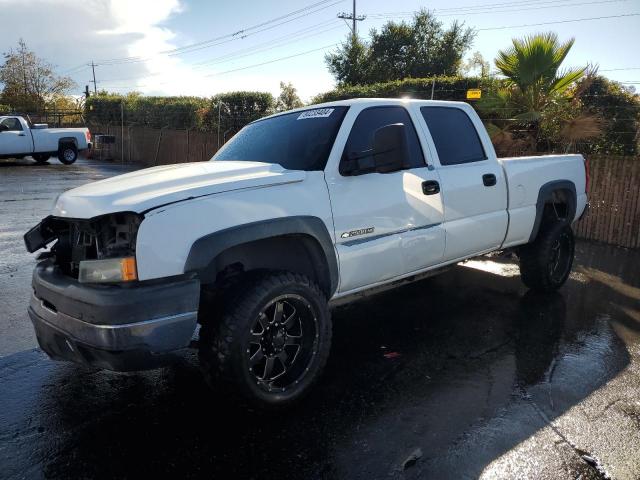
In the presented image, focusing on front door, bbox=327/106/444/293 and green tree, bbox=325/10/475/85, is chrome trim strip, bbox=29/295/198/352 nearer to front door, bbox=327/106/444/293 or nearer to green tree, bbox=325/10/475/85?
front door, bbox=327/106/444/293

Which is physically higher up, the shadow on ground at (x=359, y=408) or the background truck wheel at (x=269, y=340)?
the background truck wheel at (x=269, y=340)

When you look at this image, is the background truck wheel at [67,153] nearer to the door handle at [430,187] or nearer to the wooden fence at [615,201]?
the wooden fence at [615,201]

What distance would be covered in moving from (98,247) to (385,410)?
1977mm

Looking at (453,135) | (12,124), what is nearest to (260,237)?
(453,135)

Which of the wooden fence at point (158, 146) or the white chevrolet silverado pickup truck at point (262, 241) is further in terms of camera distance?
the wooden fence at point (158, 146)

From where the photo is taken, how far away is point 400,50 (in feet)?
134

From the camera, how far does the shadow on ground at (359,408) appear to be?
2.74 metres

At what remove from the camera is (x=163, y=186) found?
3086 millimetres

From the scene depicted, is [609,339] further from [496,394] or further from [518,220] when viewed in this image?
[496,394]

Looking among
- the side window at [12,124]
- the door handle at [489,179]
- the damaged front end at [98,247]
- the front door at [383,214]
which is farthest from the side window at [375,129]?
the side window at [12,124]

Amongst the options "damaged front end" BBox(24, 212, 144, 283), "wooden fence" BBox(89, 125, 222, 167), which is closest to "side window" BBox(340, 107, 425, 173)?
Answer: "damaged front end" BBox(24, 212, 144, 283)

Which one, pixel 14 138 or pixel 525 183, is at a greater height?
pixel 14 138

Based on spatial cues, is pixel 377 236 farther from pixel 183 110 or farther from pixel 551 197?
pixel 183 110

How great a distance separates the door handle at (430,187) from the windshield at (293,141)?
0.88 meters
